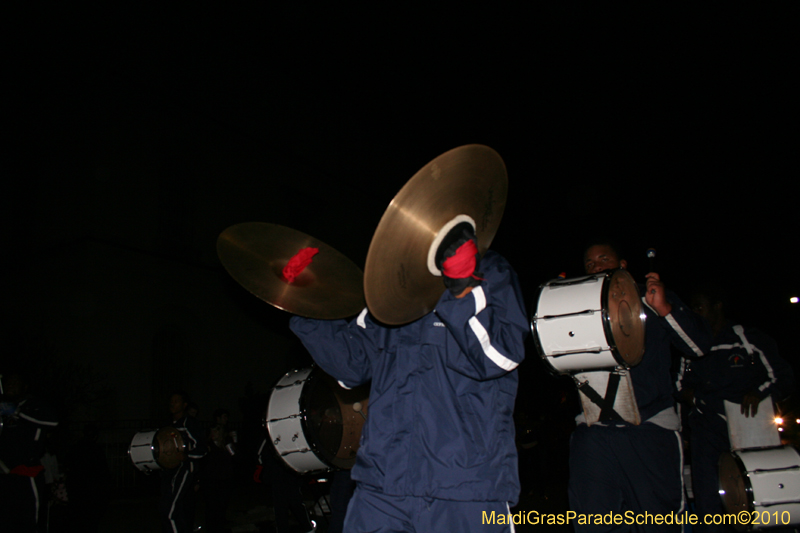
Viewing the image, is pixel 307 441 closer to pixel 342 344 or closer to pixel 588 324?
pixel 342 344

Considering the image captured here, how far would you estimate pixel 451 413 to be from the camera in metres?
2.74

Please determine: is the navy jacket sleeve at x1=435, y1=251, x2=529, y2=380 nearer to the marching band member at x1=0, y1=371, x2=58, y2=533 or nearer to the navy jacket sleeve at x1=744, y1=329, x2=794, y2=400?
the navy jacket sleeve at x1=744, y1=329, x2=794, y2=400

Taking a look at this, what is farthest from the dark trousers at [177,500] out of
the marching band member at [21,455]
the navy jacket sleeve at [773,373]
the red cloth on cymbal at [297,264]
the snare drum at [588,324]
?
the navy jacket sleeve at [773,373]

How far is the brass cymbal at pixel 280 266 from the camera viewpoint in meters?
3.37

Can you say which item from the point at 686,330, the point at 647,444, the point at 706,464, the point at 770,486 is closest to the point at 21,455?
the point at 647,444

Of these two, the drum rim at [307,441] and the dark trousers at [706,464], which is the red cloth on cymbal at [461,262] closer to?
the drum rim at [307,441]

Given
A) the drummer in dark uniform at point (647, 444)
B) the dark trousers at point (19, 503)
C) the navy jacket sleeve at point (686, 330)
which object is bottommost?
the dark trousers at point (19, 503)

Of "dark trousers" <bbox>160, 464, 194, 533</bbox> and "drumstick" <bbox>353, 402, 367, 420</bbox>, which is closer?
"drumstick" <bbox>353, 402, 367, 420</bbox>

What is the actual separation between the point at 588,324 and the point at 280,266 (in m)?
1.90

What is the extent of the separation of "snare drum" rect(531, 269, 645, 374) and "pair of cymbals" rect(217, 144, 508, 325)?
112 centimetres

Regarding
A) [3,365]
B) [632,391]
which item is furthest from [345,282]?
[3,365]

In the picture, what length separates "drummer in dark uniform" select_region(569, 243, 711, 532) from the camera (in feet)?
12.6

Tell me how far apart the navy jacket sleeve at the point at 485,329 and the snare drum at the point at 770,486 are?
9.52 feet

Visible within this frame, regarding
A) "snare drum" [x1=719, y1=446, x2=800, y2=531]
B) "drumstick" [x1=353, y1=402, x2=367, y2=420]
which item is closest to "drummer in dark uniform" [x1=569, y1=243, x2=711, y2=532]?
"snare drum" [x1=719, y1=446, x2=800, y2=531]
